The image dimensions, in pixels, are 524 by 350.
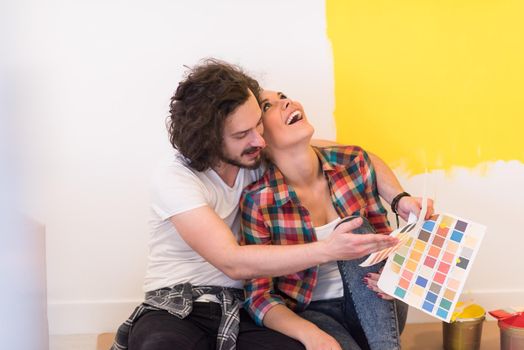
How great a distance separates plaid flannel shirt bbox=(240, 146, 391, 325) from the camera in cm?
171

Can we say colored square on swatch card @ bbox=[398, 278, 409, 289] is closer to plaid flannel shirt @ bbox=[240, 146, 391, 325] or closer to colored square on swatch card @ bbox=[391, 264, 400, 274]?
colored square on swatch card @ bbox=[391, 264, 400, 274]

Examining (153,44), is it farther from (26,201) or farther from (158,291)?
(158,291)

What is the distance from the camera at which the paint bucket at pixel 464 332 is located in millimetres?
2012

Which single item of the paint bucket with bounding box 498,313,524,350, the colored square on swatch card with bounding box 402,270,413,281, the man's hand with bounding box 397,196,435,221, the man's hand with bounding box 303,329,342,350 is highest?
the man's hand with bounding box 397,196,435,221

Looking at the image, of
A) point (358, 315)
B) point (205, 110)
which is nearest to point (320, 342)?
point (358, 315)

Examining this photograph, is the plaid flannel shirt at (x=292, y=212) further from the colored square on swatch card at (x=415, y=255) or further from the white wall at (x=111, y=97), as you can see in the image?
the white wall at (x=111, y=97)

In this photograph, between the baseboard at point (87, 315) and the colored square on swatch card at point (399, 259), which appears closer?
the colored square on swatch card at point (399, 259)

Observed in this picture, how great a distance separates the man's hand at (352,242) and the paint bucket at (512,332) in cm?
73

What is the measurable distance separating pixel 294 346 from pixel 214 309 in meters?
0.24

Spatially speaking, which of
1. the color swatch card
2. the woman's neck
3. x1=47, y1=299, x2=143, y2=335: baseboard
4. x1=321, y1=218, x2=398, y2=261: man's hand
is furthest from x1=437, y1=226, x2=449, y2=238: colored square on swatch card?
x1=47, y1=299, x2=143, y2=335: baseboard

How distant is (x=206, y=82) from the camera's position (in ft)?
5.44

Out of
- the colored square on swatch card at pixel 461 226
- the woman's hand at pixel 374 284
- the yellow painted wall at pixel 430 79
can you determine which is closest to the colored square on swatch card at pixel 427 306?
the woman's hand at pixel 374 284

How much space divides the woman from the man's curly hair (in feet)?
0.44

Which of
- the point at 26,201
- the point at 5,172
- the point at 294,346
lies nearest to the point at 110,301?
the point at 26,201
